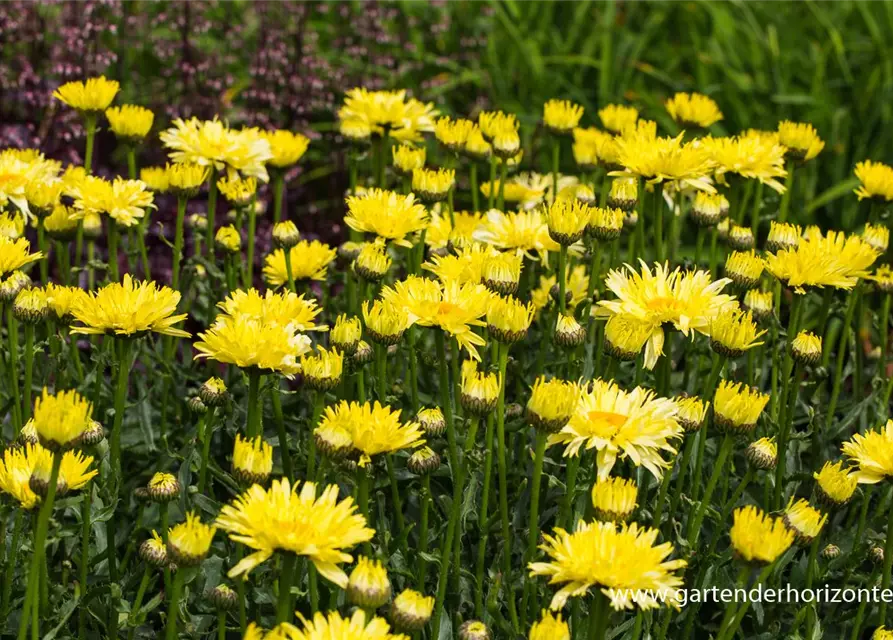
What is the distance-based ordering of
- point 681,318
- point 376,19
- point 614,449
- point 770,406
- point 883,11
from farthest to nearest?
point 883,11
point 376,19
point 770,406
point 681,318
point 614,449

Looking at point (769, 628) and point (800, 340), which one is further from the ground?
point (800, 340)

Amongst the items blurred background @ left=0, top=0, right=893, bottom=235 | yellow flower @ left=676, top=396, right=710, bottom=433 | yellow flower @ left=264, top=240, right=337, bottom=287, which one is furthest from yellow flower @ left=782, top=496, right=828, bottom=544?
blurred background @ left=0, top=0, right=893, bottom=235

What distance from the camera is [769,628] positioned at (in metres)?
2.51

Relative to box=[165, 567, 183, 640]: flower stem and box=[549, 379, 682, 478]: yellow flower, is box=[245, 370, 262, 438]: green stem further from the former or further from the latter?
box=[549, 379, 682, 478]: yellow flower

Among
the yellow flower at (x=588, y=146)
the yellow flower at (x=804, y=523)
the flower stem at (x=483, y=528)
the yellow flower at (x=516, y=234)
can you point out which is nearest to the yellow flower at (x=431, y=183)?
the yellow flower at (x=516, y=234)

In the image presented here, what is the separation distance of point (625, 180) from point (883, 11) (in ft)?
12.5

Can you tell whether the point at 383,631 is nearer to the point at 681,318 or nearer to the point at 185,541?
the point at 185,541

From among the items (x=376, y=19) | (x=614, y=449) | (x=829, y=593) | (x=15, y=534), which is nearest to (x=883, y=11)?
(x=376, y=19)

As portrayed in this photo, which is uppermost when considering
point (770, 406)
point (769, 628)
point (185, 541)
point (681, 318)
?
point (681, 318)

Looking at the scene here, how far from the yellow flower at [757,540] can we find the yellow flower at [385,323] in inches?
28.0

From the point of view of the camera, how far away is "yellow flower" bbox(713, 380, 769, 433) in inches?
83.9

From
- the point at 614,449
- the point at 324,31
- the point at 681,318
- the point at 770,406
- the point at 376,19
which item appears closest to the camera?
the point at 614,449

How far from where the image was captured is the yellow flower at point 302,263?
9.51ft

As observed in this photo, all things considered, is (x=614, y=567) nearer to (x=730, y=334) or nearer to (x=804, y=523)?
(x=804, y=523)
